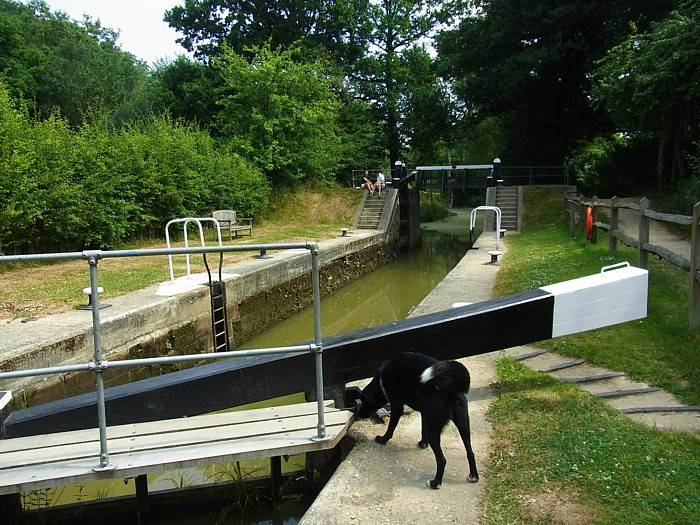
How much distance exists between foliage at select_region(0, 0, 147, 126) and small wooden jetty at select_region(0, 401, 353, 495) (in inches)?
1130

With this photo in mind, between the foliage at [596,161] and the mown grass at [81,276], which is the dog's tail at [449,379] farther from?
the foliage at [596,161]

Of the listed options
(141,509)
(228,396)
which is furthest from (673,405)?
(141,509)

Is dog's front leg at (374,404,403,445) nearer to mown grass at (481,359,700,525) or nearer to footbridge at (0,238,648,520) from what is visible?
footbridge at (0,238,648,520)

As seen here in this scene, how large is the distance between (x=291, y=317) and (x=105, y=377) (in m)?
5.36

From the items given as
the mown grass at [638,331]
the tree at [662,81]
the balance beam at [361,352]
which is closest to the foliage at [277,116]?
the tree at [662,81]

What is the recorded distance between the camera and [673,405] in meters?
3.87

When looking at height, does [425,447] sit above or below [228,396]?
below

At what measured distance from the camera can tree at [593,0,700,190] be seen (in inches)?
493

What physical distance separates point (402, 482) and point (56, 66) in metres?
37.0

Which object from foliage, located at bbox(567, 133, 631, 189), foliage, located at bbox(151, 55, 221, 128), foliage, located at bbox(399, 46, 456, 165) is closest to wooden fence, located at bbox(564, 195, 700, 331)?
foliage, located at bbox(567, 133, 631, 189)

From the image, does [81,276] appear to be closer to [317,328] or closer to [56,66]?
[317,328]

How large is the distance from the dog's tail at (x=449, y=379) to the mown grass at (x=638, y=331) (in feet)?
6.94

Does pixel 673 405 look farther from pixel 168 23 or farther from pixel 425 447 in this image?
pixel 168 23

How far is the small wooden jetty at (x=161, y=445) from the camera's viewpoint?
8.95 ft
